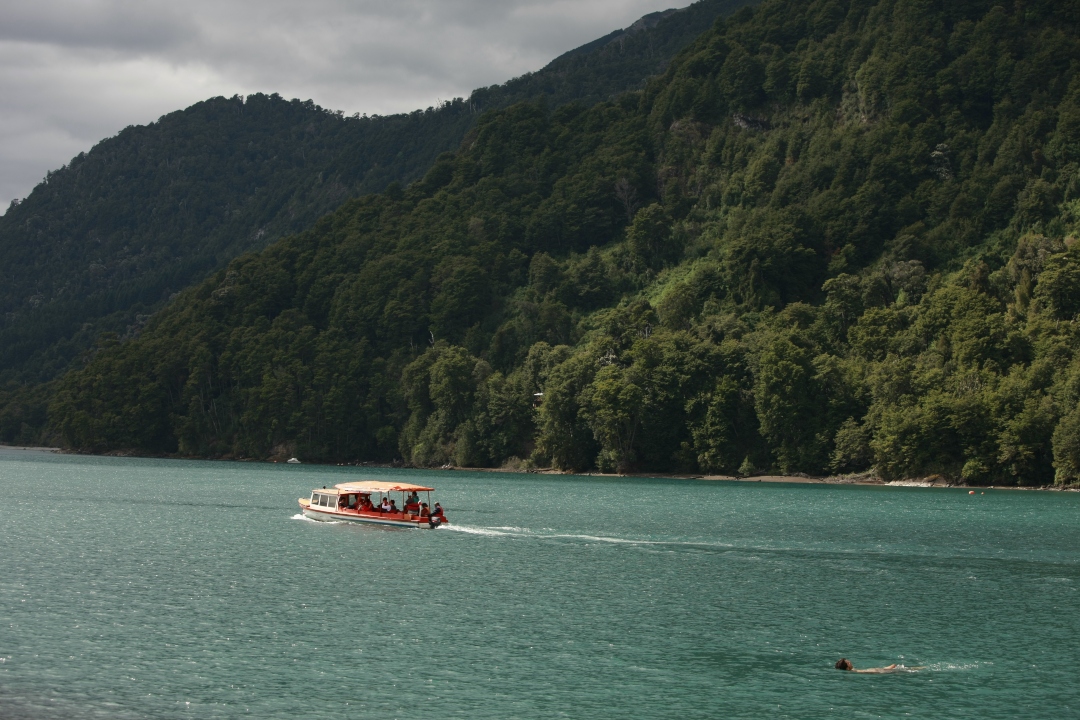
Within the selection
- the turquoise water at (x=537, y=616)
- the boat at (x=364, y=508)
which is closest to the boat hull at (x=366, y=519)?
the boat at (x=364, y=508)

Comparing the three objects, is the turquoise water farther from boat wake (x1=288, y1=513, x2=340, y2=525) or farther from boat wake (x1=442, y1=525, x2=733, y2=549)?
boat wake (x1=288, y1=513, x2=340, y2=525)

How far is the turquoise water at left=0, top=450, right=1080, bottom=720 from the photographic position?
38031 mm

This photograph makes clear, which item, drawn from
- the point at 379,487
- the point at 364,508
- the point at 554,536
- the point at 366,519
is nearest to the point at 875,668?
the point at 554,536

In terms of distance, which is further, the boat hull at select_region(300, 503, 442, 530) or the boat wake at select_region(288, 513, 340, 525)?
the boat wake at select_region(288, 513, 340, 525)

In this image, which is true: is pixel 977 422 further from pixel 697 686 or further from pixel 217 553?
pixel 697 686

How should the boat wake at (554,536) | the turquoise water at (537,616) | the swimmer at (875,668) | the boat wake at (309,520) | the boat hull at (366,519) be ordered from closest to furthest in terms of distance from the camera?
the turquoise water at (537,616) < the swimmer at (875,668) < the boat wake at (554,536) < the boat hull at (366,519) < the boat wake at (309,520)

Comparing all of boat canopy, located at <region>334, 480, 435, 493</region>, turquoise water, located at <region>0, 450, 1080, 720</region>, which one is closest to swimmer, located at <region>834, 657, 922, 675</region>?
turquoise water, located at <region>0, 450, 1080, 720</region>

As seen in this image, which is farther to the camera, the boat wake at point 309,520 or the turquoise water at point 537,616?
the boat wake at point 309,520

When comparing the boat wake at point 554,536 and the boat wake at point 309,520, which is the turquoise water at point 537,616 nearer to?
the boat wake at point 554,536

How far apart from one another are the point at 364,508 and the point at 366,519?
142cm

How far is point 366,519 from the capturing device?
87.3 metres

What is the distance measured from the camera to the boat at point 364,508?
8500 centimetres

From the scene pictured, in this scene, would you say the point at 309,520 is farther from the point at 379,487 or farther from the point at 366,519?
the point at 379,487

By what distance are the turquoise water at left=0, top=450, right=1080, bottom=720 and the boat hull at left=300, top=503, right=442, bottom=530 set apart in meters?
1.28
